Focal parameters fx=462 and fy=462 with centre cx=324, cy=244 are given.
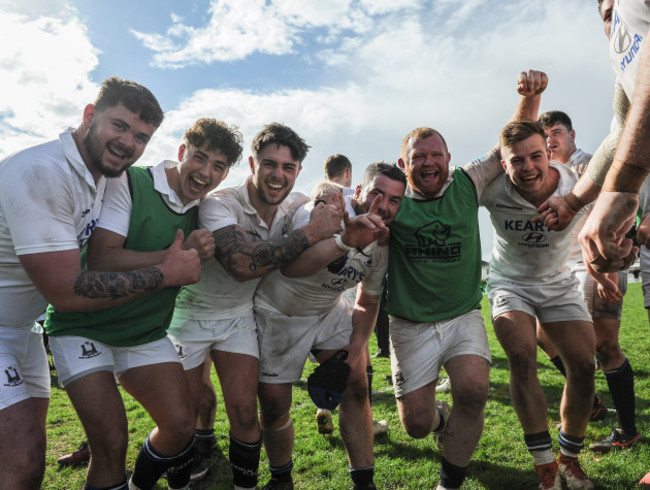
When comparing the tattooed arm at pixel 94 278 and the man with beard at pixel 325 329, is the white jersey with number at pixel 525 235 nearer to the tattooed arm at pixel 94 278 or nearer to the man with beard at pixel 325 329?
the man with beard at pixel 325 329

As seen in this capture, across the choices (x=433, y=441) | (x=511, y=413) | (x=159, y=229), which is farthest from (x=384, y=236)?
(x=511, y=413)

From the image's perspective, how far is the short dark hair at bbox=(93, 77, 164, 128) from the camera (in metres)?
3.05

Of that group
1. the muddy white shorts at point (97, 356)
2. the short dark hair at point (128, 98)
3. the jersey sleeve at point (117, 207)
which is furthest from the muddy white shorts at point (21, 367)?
the short dark hair at point (128, 98)

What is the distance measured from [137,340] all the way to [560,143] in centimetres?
564

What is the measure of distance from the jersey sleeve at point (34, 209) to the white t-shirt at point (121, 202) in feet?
1.44

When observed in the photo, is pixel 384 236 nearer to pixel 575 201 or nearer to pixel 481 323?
pixel 481 323

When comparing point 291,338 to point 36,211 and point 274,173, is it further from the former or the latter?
point 36,211

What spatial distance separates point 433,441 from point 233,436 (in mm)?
2300

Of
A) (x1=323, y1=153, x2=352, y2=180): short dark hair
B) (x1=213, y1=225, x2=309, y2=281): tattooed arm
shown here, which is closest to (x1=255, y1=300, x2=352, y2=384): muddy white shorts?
(x1=213, y1=225, x2=309, y2=281): tattooed arm

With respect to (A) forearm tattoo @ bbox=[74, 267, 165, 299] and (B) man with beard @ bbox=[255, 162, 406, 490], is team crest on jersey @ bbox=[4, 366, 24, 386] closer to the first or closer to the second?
(A) forearm tattoo @ bbox=[74, 267, 165, 299]

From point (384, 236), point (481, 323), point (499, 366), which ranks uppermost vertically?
point (384, 236)

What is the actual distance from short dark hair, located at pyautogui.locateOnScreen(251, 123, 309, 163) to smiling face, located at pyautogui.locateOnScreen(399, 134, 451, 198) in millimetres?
928

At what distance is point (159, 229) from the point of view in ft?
10.8

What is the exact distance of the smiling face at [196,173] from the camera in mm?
3473
